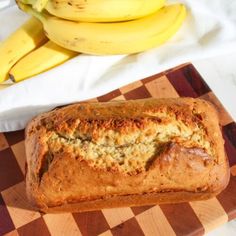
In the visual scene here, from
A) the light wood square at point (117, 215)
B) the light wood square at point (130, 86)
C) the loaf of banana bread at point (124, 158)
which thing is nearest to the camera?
the loaf of banana bread at point (124, 158)

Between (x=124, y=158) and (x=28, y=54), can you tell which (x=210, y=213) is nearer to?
(x=124, y=158)

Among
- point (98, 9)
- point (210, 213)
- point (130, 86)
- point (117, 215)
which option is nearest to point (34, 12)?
point (98, 9)

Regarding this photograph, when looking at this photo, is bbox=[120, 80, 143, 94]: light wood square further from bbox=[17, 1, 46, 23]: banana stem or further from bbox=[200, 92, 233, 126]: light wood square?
bbox=[17, 1, 46, 23]: banana stem

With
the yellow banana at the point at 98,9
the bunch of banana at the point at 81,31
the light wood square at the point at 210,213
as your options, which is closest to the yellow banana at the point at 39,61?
the bunch of banana at the point at 81,31

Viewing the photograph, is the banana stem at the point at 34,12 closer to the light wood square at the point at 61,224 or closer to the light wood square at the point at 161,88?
the light wood square at the point at 161,88

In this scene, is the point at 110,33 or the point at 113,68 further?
the point at 113,68

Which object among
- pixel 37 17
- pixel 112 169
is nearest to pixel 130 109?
pixel 112 169

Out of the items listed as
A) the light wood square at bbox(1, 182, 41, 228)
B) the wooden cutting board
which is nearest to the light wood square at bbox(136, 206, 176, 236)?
the wooden cutting board
